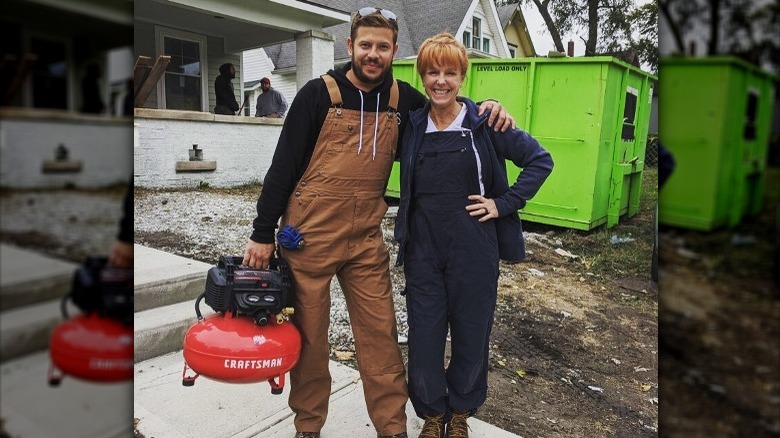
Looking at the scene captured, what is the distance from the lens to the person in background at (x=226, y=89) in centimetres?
157

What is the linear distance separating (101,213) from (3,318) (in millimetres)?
185

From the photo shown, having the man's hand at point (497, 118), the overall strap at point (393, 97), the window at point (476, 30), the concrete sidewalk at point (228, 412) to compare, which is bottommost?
the concrete sidewalk at point (228, 412)

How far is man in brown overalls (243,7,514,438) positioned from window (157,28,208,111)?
32 cm

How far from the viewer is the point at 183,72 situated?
1.64 meters

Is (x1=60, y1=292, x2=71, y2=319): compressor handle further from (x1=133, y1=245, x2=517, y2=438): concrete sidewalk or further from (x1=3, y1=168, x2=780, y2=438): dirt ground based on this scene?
(x1=133, y1=245, x2=517, y2=438): concrete sidewalk

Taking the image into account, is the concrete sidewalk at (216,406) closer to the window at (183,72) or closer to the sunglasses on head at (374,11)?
the window at (183,72)

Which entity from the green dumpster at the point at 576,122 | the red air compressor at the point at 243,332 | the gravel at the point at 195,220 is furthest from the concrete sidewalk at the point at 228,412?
the green dumpster at the point at 576,122

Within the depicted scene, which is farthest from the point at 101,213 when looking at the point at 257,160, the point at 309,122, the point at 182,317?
the point at 182,317

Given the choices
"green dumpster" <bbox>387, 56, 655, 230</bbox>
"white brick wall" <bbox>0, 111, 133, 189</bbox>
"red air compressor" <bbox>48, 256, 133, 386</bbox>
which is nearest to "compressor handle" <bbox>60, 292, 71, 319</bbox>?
"red air compressor" <bbox>48, 256, 133, 386</bbox>

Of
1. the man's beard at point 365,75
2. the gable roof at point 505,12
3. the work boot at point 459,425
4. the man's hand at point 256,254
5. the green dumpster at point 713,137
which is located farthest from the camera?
the work boot at point 459,425

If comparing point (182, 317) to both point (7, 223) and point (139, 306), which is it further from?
point (7, 223)

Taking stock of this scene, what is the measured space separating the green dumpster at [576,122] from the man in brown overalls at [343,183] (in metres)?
0.23

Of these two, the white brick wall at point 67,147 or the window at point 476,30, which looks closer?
the white brick wall at point 67,147

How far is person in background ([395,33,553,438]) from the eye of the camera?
1560mm
